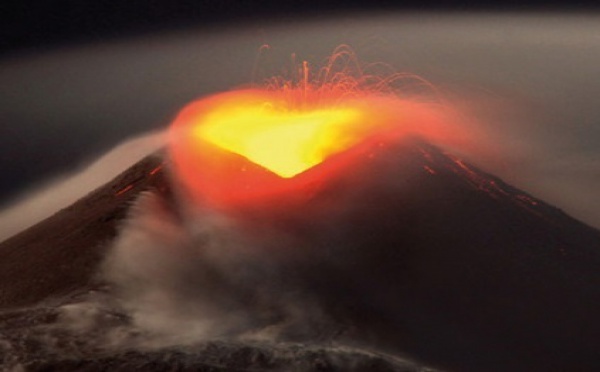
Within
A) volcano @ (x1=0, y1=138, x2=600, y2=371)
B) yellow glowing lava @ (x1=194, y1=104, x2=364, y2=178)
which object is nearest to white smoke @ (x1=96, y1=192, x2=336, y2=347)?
volcano @ (x1=0, y1=138, x2=600, y2=371)

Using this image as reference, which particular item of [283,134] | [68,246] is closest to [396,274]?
[68,246]

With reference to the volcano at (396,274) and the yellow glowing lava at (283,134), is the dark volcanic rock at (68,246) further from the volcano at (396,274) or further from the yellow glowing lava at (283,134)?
the yellow glowing lava at (283,134)

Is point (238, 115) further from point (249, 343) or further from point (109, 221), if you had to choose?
point (249, 343)

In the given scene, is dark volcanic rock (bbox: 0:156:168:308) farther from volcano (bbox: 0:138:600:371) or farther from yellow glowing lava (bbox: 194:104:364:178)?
yellow glowing lava (bbox: 194:104:364:178)

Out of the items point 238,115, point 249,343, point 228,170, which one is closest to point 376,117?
point 238,115

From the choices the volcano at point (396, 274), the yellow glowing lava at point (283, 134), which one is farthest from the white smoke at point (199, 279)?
the yellow glowing lava at point (283, 134)
